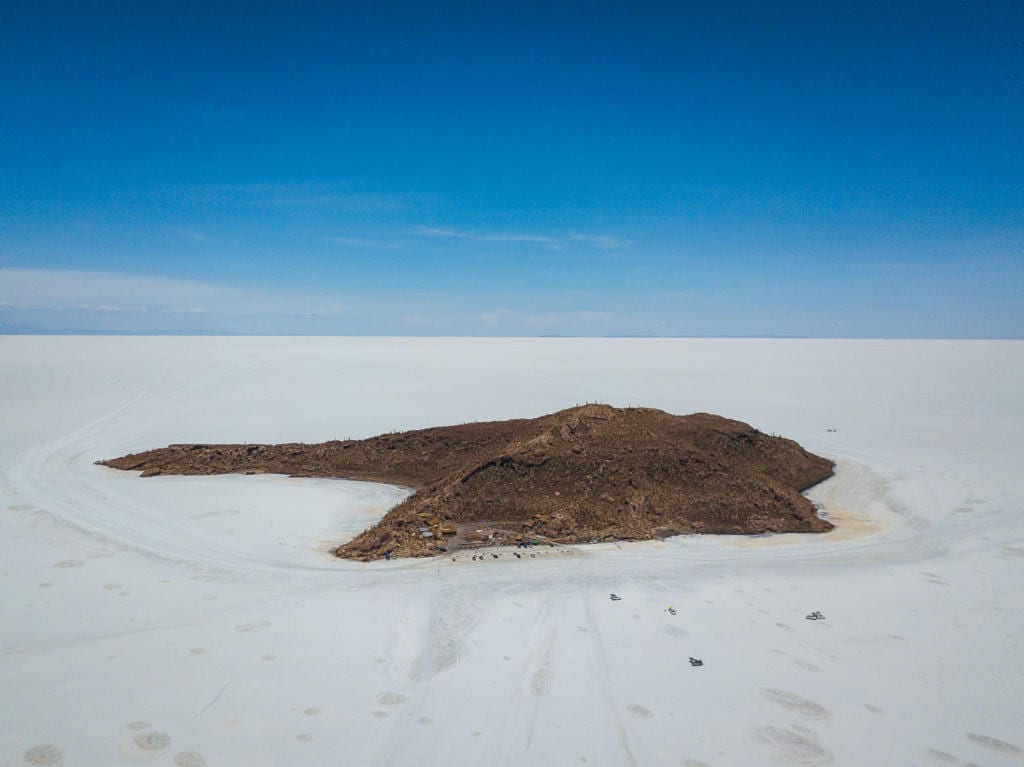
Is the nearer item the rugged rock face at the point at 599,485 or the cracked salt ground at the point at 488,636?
the cracked salt ground at the point at 488,636

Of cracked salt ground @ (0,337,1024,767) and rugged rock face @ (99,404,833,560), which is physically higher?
rugged rock face @ (99,404,833,560)

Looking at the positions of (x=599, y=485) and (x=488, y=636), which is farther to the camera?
(x=599, y=485)

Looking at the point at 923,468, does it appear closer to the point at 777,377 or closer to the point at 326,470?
the point at 326,470

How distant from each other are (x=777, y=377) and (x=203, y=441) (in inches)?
1143

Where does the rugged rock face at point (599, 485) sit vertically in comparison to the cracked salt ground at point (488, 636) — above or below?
above

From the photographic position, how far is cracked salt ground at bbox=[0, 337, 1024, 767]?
3.60m

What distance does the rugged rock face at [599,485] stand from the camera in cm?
769

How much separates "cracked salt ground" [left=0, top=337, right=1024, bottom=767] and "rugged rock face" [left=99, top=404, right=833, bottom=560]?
538 millimetres

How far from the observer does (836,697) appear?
4020 millimetres

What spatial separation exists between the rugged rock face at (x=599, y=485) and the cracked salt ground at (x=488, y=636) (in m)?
0.54

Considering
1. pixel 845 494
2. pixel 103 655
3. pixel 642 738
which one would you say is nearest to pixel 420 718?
pixel 642 738

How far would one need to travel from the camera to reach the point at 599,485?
848cm

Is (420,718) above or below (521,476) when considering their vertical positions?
below

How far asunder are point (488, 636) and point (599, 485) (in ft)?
12.8
